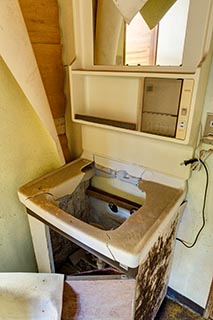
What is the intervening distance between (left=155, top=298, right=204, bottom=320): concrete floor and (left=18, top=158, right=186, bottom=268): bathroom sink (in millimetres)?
633

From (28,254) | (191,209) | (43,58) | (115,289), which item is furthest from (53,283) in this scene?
(43,58)

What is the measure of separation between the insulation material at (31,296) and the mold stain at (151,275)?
1.05ft

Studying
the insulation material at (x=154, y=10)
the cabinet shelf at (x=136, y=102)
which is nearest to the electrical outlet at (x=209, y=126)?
the cabinet shelf at (x=136, y=102)

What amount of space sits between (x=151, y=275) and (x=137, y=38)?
1036mm

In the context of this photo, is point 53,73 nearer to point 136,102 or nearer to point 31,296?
point 136,102

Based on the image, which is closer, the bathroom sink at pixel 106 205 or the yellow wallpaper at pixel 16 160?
the bathroom sink at pixel 106 205

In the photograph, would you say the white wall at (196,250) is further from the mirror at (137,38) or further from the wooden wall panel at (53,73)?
the wooden wall panel at (53,73)

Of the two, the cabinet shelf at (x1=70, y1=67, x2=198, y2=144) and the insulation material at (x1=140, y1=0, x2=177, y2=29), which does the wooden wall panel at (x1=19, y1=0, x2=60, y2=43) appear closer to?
the cabinet shelf at (x1=70, y1=67, x2=198, y2=144)

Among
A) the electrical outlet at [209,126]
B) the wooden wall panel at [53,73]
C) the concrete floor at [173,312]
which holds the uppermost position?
the wooden wall panel at [53,73]

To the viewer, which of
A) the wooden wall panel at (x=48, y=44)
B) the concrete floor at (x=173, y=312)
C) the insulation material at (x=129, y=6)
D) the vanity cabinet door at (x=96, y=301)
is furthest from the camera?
the concrete floor at (x=173, y=312)

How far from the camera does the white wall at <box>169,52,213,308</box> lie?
1057 millimetres

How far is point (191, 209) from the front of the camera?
45.1 inches

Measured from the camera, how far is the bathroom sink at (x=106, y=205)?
796mm

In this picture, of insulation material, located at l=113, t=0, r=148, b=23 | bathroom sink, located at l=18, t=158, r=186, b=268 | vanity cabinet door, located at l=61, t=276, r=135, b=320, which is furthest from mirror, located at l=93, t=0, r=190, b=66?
vanity cabinet door, located at l=61, t=276, r=135, b=320
